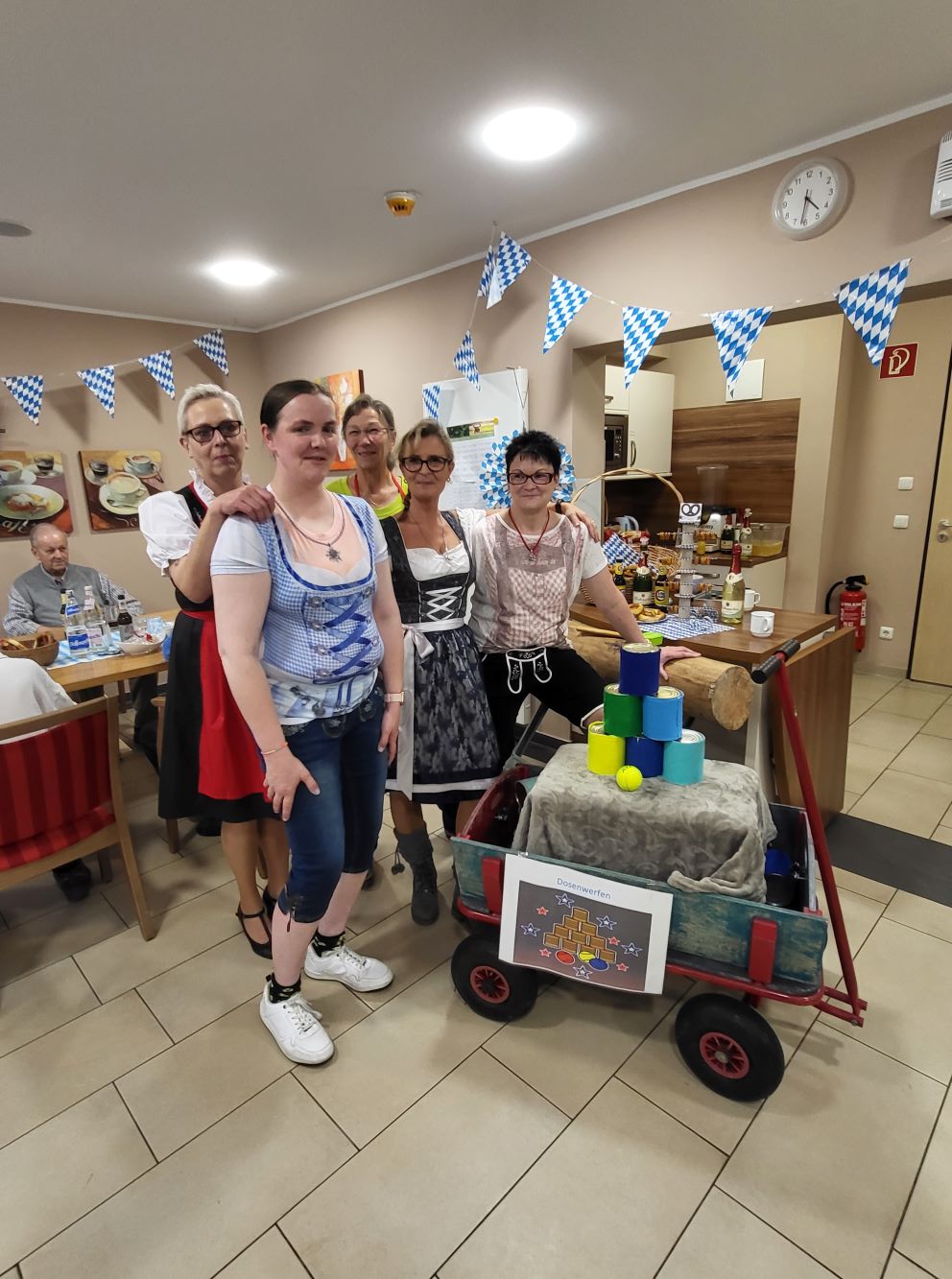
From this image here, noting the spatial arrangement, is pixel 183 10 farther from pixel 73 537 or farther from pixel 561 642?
pixel 73 537

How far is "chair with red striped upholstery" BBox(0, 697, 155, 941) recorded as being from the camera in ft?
5.70

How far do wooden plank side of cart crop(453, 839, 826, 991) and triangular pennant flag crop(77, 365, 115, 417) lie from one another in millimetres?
3851

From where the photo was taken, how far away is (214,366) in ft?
15.1

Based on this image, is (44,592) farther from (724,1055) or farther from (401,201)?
(724,1055)

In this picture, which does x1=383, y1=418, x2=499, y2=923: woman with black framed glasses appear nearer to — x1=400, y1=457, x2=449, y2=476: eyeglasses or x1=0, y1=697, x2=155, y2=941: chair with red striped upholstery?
x1=400, y1=457, x2=449, y2=476: eyeglasses

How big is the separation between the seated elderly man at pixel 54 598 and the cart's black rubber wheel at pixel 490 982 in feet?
6.92

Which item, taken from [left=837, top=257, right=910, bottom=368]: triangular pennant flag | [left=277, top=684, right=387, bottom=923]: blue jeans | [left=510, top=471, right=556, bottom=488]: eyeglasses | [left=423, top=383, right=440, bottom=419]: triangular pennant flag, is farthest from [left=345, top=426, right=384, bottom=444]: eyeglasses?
[left=423, top=383, right=440, bottom=419]: triangular pennant flag

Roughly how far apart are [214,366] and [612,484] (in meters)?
3.07

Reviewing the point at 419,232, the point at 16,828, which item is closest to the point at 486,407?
the point at 419,232

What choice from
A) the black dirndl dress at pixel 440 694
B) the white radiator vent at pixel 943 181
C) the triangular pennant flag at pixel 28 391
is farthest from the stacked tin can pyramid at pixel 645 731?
the triangular pennant flag at pixel 28 391

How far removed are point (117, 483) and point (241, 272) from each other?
5.66 feet

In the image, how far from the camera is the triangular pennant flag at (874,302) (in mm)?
2020

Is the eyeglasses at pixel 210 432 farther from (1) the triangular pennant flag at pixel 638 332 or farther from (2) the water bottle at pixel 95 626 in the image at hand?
(1) the triangular pennant flag at pixel 638 332

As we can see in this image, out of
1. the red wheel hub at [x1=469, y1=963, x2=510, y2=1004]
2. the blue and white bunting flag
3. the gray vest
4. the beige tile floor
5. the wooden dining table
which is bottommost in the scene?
the beige tile floor
